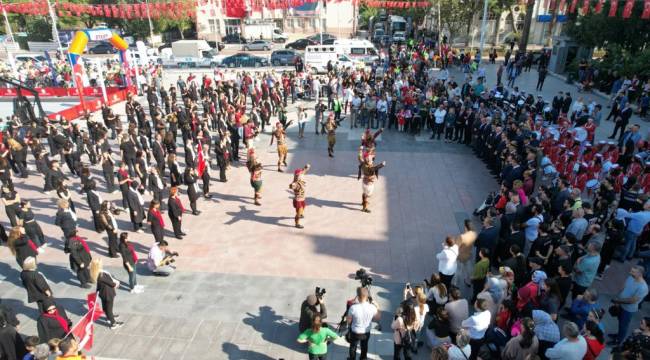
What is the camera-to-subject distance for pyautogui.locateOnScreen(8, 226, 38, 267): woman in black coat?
8.31 metres

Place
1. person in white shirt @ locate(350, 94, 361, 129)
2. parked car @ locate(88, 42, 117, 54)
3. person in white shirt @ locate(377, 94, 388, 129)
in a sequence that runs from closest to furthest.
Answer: person in white shirt @ locate(377, 94, 388, 129), person in white shirt @ locate(350, 94, 361, 129), parked car @ locate(88, 42, 117, 54)

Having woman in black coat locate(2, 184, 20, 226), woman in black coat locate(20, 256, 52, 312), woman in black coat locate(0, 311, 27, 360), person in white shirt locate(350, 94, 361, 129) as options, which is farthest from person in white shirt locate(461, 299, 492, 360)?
person in white shirt locate(350, 94, 361, 129)

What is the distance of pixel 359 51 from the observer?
3556cm

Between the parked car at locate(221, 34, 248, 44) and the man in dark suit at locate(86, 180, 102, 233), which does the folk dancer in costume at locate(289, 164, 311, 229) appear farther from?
the parked car at locate(221, 34, 248, 44)

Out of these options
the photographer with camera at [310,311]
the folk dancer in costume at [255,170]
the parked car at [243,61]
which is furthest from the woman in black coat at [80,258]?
the parked car at [243,61]

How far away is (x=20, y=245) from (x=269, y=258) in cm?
503

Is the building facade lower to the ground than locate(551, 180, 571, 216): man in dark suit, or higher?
higher

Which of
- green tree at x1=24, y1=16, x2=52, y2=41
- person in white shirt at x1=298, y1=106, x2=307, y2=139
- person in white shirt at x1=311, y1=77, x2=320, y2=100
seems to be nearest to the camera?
person in white shirt at x1=298, y1=106, x2=307, y2=139

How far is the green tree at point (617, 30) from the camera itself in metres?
21.5

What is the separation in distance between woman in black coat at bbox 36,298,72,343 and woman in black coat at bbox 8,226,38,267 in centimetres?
275

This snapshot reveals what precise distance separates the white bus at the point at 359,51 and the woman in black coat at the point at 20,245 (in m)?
28.7

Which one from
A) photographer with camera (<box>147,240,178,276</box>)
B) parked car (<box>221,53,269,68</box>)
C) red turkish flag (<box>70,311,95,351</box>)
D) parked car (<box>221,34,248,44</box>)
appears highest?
parked car (<box>221,34,248,44</box>)

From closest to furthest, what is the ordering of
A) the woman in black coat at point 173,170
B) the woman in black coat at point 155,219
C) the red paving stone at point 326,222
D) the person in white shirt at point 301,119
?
the woman in black coat at point 155,219, the red paving stone at point 326,222, the woman in black coat at point 173,170, the person in white shirt at point 301,119

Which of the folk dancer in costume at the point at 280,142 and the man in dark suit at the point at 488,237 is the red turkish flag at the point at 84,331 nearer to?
the man in dark suit at the point at 488,237
